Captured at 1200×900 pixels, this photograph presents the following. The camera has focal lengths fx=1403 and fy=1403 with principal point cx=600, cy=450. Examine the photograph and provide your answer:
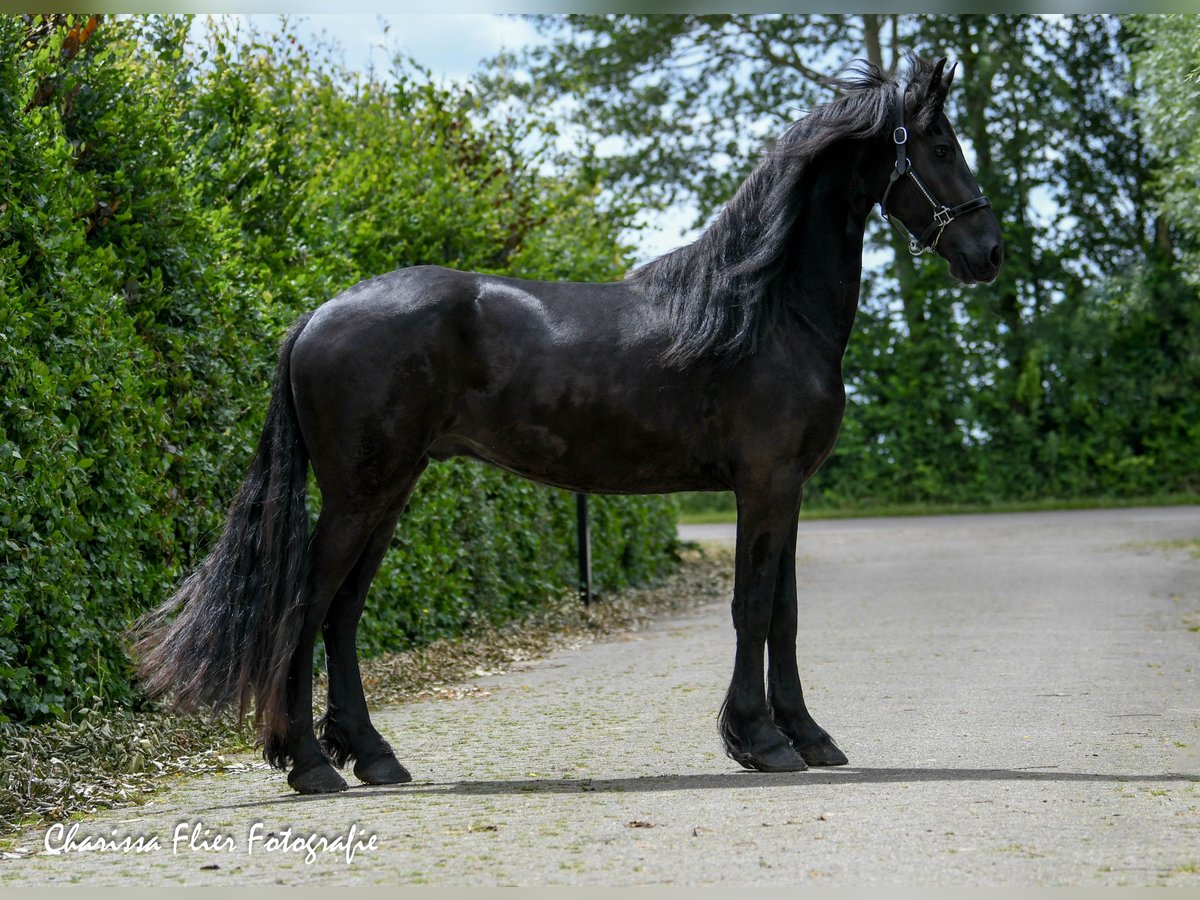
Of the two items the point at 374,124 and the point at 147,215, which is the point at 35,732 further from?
the point at 374,124

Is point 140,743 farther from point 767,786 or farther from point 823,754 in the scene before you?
point 823,754

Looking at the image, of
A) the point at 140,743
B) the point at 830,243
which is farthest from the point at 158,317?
the point at 830,243

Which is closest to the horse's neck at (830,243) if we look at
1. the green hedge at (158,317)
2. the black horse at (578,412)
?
the black horse at (578,412)

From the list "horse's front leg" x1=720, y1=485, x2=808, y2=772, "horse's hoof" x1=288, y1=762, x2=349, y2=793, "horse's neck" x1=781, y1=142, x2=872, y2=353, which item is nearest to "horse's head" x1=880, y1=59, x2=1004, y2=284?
"horse's neck" x1=781, y1=142, x2=872, y2=353

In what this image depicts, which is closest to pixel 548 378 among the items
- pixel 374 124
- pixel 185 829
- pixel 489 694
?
pixel 185 829

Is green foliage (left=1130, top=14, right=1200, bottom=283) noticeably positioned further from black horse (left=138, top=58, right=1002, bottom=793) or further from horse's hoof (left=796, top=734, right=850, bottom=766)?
horse's hoof (left=796, top=734, right=850, bottom=766)

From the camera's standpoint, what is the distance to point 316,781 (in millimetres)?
5477

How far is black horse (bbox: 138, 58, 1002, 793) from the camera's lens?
5527 mm

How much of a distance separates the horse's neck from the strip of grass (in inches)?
730

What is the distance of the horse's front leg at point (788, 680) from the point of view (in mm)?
5801

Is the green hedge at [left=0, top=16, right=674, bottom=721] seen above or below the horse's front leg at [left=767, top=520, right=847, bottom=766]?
above

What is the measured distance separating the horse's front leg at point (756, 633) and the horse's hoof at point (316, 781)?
61.1 inches

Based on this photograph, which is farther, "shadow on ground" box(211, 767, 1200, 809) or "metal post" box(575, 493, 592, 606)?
"metal post" box(575, 493, 592, 606)

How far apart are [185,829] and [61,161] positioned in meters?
3.26
